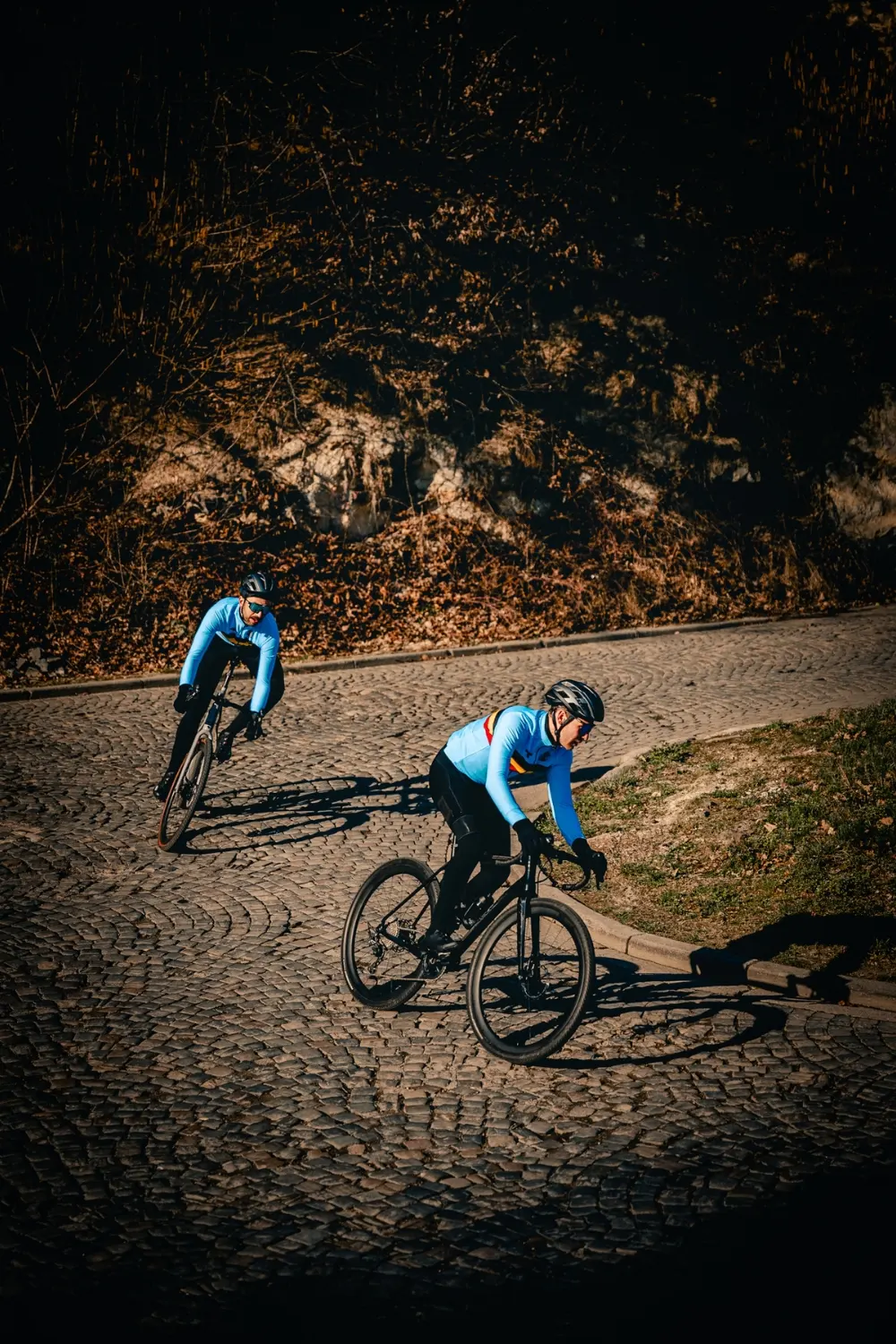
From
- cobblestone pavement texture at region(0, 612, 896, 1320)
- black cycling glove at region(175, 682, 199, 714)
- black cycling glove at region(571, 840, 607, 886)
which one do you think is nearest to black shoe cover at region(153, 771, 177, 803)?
cobblestone pavement texture at region(0, 612, 896, 1320)

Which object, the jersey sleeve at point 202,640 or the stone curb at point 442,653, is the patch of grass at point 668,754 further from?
the stone curb at point 442,653

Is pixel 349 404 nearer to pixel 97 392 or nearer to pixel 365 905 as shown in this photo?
pixel 97 392

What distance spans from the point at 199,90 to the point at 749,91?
11.1 m

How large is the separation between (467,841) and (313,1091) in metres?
1.48

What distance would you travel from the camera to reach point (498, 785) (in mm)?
5906

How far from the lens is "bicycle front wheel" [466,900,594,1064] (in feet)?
19.3

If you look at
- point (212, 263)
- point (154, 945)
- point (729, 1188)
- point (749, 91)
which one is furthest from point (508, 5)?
point (729, 1188)

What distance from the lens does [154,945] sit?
7.46 m

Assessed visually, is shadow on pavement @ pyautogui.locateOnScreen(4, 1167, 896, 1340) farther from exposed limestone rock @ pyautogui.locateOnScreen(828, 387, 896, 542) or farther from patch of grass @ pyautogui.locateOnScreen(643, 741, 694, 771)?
exposed limestone rock @ pyautogui.locateOnScreen(828, 387, 896, 542)

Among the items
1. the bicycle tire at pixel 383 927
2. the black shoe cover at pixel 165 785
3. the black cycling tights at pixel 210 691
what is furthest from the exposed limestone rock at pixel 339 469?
the bicycle tire at pixel 383 927

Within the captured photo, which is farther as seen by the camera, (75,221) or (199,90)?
(199,90)

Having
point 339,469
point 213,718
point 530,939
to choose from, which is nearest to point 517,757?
point 530,939

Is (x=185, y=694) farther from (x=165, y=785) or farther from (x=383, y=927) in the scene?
(x=383, y=927)

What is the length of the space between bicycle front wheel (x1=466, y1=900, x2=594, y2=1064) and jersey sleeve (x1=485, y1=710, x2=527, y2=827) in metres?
0.52
